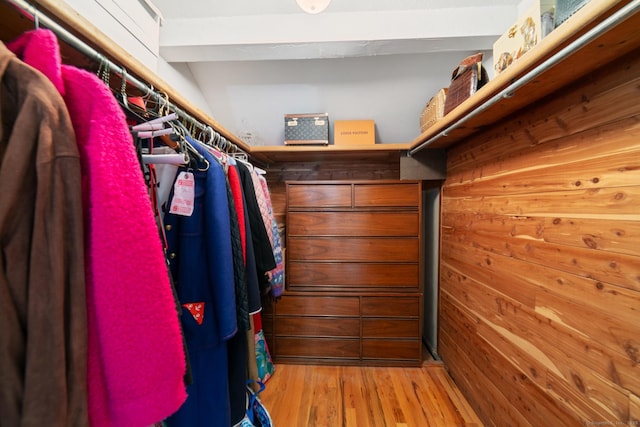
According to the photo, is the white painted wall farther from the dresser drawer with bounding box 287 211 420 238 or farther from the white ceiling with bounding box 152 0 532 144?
the dresser drawer with bounding box 287 211 420 238

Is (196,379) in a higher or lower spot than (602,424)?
higher

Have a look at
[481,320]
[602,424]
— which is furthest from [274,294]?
[602,424]

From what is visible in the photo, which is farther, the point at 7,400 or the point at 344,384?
the point at 344,384

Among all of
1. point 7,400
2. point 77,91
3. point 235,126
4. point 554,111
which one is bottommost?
point 7,400

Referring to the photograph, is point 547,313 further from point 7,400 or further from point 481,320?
point 7,400

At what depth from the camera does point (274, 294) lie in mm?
1383

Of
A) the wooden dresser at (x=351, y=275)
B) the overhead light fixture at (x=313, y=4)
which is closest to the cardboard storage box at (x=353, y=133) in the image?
the wooden dresser at (x=351, y=275)

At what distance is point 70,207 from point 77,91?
0.72 feet

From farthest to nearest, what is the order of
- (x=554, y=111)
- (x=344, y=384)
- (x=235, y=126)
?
(x=235, y=126) < (x=344, y=384) < (x=554, y=111)

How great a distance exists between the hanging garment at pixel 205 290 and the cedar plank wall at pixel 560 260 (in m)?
1.19

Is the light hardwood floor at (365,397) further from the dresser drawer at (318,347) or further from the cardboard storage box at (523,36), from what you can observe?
the cardboard storage box at (523,36)

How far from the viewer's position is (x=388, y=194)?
191 cm

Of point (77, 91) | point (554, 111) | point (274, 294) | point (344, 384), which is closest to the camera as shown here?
point (77, 91)

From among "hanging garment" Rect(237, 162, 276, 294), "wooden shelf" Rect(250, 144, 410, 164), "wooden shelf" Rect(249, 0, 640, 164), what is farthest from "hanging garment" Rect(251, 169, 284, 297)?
"wooden shelf" Rect(249, 0, 640, 164)
